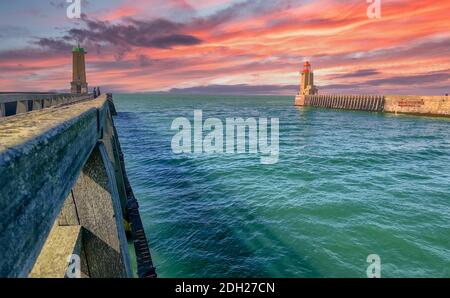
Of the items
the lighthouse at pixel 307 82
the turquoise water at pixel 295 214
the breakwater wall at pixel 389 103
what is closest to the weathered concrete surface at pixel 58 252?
the turquoise water at pixel 295 214

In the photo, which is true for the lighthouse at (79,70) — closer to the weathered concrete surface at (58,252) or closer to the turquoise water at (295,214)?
the turquoise water at (295,214)

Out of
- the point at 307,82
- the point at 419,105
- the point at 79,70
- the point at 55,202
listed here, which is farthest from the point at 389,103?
the point at 55,202

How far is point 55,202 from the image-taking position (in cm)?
243

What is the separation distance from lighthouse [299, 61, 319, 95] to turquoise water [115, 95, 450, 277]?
293 feet

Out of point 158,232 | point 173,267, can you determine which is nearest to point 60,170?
point 173,267

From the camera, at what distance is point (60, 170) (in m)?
2.69

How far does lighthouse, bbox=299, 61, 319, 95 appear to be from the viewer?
4242 inches

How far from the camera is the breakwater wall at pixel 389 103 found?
62.4 meters

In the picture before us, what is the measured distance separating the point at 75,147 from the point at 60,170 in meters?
0.88

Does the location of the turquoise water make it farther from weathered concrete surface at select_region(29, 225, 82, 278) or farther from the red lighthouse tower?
the red lighthouse tower

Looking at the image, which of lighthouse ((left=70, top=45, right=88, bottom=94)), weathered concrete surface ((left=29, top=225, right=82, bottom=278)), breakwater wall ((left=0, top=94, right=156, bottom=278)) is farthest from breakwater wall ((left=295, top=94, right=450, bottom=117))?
lighthouse ((left=70, top=45, right=88, bottom=94))

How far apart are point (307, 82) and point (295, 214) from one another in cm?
10727

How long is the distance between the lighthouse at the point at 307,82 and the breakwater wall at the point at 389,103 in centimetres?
281

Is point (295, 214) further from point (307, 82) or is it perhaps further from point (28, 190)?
point (307, 82)
